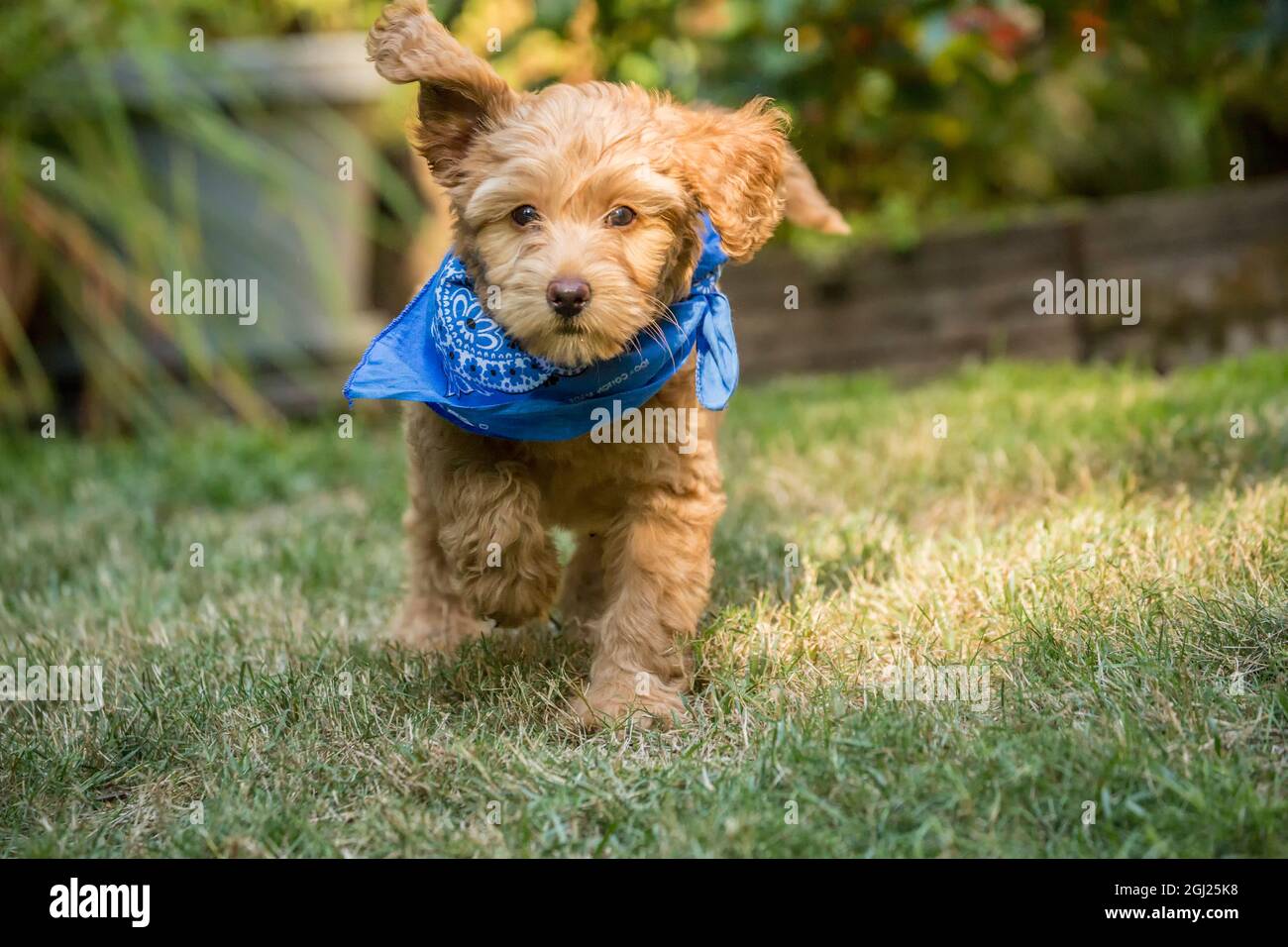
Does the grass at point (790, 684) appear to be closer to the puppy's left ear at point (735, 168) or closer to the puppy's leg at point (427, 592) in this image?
the puppy's leg at point (427, 592)

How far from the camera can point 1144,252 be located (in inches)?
269

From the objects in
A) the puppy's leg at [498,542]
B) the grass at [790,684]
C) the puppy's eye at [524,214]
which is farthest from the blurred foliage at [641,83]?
the puppy's leg at [498,542]

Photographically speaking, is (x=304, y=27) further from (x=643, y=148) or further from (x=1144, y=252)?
(x=643, y=148)

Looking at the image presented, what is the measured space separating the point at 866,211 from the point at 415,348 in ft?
17.7

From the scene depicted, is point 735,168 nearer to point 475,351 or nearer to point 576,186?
point 576,186

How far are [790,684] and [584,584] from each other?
106 centimetres

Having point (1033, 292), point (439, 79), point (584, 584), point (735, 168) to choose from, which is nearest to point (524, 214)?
point (439, 79)

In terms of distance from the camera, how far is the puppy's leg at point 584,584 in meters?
3.77

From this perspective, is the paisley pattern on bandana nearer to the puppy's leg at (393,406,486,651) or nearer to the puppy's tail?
the puppy's leg at (393,406,486,651)

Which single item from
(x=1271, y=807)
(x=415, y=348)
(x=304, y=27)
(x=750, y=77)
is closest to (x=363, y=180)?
(x=304, y=27)

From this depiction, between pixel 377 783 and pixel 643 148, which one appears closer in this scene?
pixel 377 783

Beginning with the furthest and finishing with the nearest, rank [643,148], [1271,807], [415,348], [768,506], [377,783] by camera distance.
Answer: [768,506], [415,348], [643,148], [377,783], [1271,807]

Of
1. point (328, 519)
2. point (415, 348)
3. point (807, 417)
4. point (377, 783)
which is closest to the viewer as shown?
point (377, 783)

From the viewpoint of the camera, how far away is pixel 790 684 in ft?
9.53
